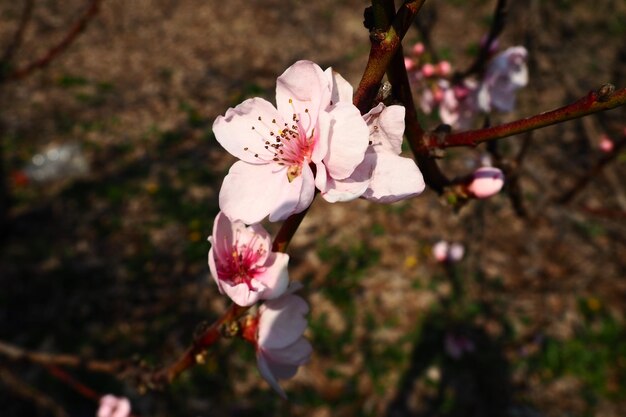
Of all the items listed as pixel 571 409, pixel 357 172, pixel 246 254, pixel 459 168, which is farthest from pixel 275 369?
pixel 459 168

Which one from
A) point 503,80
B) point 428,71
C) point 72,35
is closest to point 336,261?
point 428,71

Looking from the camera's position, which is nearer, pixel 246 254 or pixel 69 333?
pixel 246 254

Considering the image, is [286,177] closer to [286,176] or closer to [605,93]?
[286,176]

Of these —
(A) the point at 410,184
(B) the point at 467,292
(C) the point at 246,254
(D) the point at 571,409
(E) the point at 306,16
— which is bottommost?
(D) the point at 571,409

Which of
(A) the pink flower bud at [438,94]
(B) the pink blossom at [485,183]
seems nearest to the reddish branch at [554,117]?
(B) the pink blossom at [485,183]

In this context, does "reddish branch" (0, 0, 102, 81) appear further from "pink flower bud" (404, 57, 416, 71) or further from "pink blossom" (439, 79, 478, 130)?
"pink blossom" (439, 79, 478, 130)

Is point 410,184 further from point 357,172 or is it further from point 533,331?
point 533,331

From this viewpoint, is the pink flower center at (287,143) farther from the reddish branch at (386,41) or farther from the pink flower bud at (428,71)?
the pink flower bud at (428,71)
